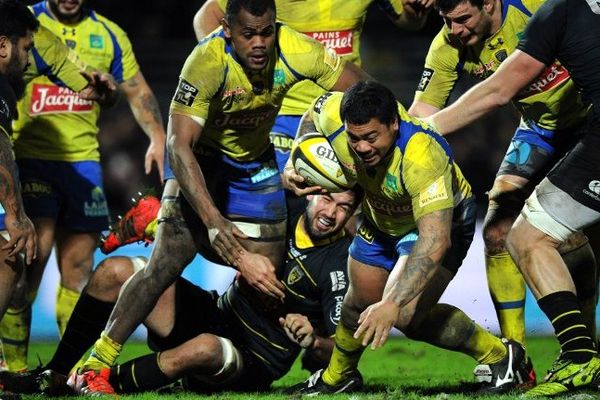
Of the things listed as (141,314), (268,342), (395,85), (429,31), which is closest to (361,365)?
(268,342)

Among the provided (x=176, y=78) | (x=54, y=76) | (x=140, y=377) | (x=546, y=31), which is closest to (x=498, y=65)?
(x=546, y=31)

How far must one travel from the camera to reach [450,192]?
5621 mm

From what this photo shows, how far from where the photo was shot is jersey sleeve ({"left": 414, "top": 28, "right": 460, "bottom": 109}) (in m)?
6.88

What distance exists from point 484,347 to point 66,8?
145 inches

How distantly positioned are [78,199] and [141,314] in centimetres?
202

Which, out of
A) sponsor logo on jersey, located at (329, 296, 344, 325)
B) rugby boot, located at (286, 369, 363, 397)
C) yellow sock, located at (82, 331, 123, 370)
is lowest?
rugby boot, located at (286, 369, 363, 397)

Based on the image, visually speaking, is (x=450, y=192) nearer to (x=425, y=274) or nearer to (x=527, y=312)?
(x=425, y=274)

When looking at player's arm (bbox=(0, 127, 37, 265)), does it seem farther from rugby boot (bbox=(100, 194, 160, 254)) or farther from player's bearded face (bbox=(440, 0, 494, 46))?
player's bearded face (bbox=(440, 0, 494, 46))

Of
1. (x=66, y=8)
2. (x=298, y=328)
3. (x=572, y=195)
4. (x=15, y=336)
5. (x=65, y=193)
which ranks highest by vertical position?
(x=66, y=8)

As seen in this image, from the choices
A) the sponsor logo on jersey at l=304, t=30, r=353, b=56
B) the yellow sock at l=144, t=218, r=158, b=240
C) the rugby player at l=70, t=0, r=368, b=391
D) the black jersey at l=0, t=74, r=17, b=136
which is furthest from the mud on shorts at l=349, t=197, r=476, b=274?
the black jersey at l=0, t=74, r=17, b=136

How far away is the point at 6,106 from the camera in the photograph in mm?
6266

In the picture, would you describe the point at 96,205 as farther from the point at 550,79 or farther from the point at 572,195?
the point at 572,195

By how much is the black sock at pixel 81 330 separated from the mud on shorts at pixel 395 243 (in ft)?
4.66

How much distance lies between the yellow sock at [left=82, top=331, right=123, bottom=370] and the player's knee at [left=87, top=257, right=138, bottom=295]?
0.38 metres
